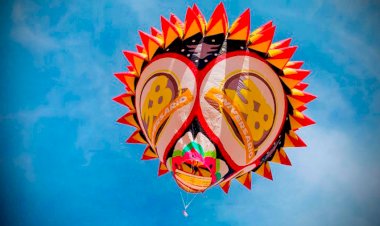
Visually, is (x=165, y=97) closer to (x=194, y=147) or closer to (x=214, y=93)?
(x=214, y=93)

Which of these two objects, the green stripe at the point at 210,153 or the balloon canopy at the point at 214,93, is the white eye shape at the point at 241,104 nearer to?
the balloon canopy at the point at 214,93

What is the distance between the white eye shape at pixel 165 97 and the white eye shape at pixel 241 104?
0.59 m

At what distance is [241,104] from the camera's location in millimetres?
12625

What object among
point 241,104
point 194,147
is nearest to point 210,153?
point 194,147

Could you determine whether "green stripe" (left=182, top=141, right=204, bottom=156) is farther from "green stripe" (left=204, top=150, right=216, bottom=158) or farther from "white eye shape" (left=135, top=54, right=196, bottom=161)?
"white eye shape" (left=135, top=54, right=196, bottom=161)

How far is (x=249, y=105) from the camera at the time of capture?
1275 centimetres


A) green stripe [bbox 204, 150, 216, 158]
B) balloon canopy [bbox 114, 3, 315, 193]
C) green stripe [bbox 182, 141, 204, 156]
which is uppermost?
balloon canopy [bbox 114, 3, 315, 193]

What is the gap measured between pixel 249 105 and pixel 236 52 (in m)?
1.79

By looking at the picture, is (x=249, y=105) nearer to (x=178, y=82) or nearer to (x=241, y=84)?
(x=241, y=84)

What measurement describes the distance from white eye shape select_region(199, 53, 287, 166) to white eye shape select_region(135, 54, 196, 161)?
0.59 meters

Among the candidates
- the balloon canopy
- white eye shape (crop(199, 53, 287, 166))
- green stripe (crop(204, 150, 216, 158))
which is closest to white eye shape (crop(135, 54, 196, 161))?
the balloon canopy

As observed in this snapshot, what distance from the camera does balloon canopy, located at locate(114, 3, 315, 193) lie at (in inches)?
489

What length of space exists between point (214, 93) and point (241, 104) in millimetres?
960

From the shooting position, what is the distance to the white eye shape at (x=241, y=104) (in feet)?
41.0
